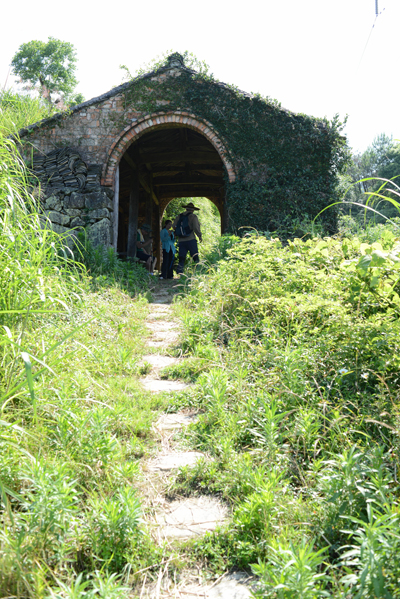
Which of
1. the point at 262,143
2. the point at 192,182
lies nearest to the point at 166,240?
the point at 262,143

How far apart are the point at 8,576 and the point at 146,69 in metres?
9.73

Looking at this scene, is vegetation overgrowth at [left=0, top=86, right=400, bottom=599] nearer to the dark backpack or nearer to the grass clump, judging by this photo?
the grass clump

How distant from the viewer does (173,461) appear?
96.1 inches

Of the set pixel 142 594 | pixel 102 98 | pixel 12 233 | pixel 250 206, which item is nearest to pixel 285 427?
pixel 142 594

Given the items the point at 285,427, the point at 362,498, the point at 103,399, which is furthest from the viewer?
the point at 103,399

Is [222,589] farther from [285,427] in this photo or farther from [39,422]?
[39,422]

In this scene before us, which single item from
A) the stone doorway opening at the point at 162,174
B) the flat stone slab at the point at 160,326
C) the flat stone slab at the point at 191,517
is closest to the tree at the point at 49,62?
the stone doorway opening at the point at 162,174

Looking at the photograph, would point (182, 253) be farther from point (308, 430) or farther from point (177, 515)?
point (177, 515)

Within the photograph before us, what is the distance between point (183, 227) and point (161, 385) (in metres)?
6.71

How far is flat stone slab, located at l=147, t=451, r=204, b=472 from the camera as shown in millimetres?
2375

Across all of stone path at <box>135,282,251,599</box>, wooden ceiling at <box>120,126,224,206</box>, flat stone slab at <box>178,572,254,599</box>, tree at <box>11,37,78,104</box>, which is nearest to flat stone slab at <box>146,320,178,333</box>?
stone path at <box>135,282,251,599</box>

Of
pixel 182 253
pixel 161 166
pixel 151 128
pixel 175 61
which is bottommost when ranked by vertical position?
pixel 182 253

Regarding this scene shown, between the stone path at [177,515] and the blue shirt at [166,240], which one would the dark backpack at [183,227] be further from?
the stone path at [177,515]

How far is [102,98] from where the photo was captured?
8.81 meters
